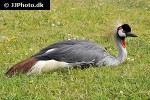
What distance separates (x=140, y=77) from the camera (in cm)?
673

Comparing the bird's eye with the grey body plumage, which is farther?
the bird's eye

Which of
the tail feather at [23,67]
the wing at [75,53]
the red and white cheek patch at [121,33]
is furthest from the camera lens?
the red and white cheek patch at [121,33]

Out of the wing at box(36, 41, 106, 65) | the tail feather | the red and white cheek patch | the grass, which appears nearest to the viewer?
the grass

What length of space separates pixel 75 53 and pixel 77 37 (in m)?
3.23

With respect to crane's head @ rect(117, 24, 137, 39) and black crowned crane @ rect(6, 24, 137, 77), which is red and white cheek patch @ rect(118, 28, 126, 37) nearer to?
crane's head @ rect(117, 24, 137, 39)

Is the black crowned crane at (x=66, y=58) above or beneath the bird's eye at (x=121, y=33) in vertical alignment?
beneath

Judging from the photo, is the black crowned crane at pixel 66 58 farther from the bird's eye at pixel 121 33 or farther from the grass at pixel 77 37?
Result: the bird's eye at pixel 121 33

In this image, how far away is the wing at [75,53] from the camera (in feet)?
24.2

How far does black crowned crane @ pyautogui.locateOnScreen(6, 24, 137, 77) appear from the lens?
7.16m

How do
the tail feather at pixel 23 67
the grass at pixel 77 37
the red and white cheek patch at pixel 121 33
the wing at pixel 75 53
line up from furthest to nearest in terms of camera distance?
1. the red and white cheek patch at pixel 121 33
2. the wing at pixel 75 53
3. the tail feather at pixel 23 67
4. the grass at pixel 77 37

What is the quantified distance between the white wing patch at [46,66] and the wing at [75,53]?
3.5 inches

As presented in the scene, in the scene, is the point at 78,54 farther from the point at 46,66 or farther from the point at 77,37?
the point at 77,37

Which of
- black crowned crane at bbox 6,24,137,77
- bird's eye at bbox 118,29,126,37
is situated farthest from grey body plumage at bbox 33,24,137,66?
bird's eye at bbox 118,29,126,37

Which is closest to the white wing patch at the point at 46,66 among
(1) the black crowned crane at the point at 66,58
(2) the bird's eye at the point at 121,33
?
(1) the black crowned crane at the point at 66,58
